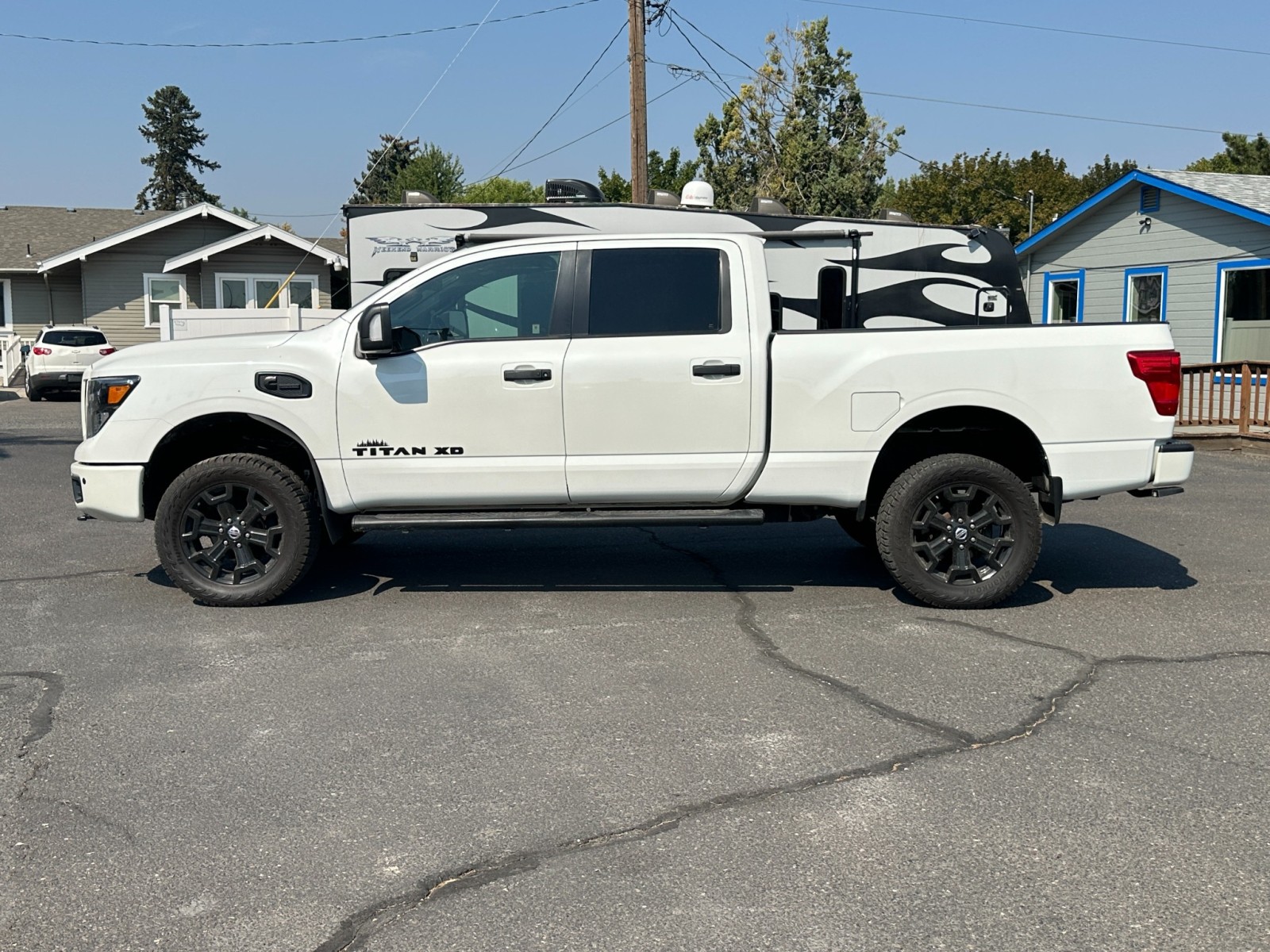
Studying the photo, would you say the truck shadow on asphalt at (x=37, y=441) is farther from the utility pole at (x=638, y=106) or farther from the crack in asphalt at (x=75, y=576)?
the utility pole at (x=638, y=106)

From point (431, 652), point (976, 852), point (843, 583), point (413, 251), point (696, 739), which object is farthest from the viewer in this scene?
point (413, 251)

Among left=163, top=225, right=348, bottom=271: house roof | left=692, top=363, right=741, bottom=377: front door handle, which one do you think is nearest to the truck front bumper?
left=692, top=363, right=741, bottom=377: front door handle

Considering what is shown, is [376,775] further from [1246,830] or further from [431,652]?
[1246,830]

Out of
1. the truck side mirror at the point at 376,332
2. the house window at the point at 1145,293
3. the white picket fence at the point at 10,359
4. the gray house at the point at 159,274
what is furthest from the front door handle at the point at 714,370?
the white picket fence at the point at 10,359

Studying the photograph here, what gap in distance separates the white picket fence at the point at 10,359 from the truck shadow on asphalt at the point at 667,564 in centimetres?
2348

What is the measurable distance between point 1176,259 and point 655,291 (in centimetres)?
1600

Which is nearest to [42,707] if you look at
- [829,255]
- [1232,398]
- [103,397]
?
[103,397]

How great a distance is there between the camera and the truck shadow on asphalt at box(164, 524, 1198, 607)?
716 cm

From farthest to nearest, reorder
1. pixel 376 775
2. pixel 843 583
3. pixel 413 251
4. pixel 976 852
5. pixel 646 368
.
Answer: pixel 413 251
pixel 843 583
pixel 646 368
pixel 376 775
pixel 976 852

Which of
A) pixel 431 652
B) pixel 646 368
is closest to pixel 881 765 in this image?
pixel 431 652

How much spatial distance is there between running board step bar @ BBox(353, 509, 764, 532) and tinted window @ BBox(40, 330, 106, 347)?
19.9m

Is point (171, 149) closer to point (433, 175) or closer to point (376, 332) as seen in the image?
point (433, 175)

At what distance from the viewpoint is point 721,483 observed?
6535mm

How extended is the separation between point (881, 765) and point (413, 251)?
9257mm
